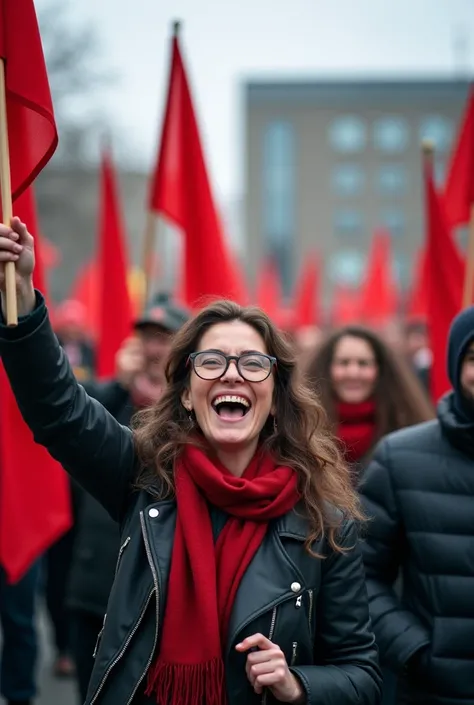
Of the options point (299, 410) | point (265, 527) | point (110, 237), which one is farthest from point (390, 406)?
point (110, 237)

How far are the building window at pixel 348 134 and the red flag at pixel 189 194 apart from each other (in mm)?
51038

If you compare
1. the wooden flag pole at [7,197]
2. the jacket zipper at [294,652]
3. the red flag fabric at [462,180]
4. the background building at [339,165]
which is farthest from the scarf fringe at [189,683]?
the background building at [339,165]

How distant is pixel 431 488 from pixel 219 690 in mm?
1030

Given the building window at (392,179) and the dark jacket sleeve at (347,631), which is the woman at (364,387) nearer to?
the dark jacket sleeve at (347,631)

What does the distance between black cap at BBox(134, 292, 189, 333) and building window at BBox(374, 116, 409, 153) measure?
53.4 m

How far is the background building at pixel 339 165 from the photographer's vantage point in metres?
54.6

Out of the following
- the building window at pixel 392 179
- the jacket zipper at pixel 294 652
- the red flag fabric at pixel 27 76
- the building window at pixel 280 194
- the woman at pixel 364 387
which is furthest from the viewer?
the building window at pixel 392 179

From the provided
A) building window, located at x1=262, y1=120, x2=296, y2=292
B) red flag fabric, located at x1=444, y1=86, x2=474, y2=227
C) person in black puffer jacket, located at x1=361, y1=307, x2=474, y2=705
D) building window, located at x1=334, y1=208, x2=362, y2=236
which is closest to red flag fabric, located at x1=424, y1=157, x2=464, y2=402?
red flag fabric, located at x1=444, y1=86, x2=474, y2=227

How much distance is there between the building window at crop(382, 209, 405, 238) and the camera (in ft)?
187

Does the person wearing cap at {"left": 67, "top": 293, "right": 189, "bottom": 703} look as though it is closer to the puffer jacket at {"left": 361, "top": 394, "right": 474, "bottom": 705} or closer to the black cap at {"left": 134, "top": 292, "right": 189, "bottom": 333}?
the black cap at {"left": 134, "top": 292, "right": 189, "bottom": 333}

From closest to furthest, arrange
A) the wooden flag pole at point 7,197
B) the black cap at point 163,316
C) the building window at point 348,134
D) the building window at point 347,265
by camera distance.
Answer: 1. the wooden flag pole at point 7,197
2. the black cap at point 163,316
3. the building window at point 347,265
4. the building window at point 348,134

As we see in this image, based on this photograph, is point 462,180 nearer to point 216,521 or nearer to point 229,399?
point 229,399

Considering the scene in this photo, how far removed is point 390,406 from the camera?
4656 mm

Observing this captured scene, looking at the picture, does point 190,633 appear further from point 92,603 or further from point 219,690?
point 92,603
